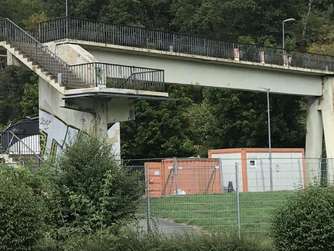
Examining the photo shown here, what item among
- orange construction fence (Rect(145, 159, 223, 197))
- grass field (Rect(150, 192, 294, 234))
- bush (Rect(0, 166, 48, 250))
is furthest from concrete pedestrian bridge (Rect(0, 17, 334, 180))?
bush (Rect(0, 166, 48, 250))

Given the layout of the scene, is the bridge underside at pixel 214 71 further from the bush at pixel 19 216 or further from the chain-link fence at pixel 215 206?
the bush at pixel 19 216

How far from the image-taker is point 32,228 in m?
14.1

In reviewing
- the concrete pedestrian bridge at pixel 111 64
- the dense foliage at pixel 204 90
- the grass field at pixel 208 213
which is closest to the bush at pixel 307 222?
the grass field at pixel 208 213

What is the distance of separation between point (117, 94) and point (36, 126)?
62.2 feet

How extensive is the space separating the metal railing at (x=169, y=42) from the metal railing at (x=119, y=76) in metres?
2.35

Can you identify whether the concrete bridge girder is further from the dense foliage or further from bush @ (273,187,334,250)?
bush @ (273,187,334,250)

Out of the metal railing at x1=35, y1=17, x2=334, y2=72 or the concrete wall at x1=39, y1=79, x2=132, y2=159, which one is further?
the metal railing at x1=35, y1=17, x2=334, y2=72

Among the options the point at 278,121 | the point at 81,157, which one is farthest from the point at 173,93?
the point at 81,157

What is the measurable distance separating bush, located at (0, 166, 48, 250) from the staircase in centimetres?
2187

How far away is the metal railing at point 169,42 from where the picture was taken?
39.2m

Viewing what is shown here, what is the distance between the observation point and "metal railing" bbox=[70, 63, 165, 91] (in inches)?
1420

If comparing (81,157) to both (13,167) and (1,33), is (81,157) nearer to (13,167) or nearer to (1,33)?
(13,167)

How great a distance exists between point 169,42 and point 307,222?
33.2 m

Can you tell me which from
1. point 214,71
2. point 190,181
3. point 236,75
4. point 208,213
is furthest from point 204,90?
point 208,213
